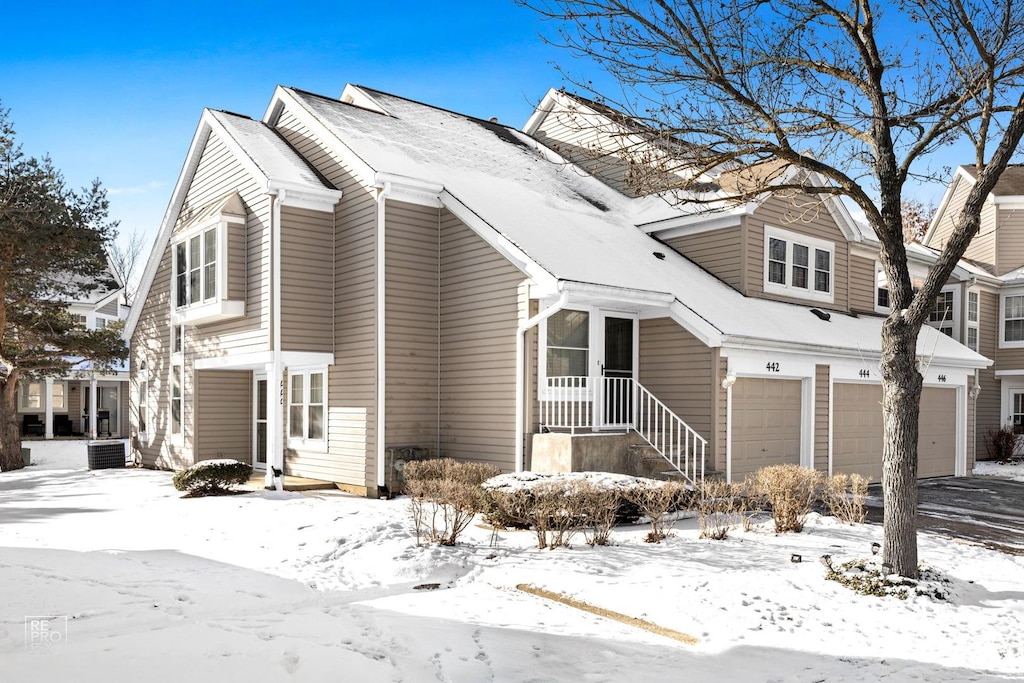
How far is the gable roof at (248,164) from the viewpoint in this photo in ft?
49.4

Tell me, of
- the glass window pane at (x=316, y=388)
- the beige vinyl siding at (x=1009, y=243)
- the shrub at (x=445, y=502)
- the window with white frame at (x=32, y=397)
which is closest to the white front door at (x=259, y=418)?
the glass window pane at (x=316, y=388)

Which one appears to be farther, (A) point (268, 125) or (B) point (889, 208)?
(A) point (268, 125)

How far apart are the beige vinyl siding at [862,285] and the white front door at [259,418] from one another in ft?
45.9

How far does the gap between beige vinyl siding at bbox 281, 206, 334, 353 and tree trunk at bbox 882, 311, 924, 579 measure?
1021 centimetres

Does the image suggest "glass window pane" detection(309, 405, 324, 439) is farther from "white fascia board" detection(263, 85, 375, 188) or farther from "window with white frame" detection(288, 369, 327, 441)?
"white fascia board" detection(263, 85, 375, 188)

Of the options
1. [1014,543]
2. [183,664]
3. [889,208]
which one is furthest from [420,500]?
[1014,543]

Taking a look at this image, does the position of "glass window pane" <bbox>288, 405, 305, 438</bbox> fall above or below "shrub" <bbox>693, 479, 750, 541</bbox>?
above

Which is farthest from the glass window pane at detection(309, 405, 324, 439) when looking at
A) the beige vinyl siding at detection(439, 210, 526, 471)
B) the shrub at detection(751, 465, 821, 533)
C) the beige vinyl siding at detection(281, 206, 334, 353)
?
the shrub at detection(751, 465, 821, 533)

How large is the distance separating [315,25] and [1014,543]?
1414 centimetres

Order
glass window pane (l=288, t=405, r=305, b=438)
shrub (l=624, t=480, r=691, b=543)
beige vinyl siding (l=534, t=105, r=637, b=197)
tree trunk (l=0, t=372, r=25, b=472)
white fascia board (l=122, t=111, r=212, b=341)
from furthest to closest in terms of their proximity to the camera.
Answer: tree trunk (l=0, t=372, r=25, b=472), beige vinyl siding (l=534, t=105, r=637, b=197), white fascia board (l=122, t=111, r=212, b=341), glass window pane (l=288, t=405, r=305, b=438), shrub (l=624, t=480, r=691, b=543)

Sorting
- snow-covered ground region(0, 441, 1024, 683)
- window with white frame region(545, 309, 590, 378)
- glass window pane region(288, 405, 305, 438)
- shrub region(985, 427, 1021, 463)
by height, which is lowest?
shrub region(985, 427, 1021, 463)

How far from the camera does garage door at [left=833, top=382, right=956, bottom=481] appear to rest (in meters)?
16.9

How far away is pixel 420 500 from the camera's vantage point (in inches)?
387

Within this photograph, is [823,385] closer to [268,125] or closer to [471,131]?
[471,131]
